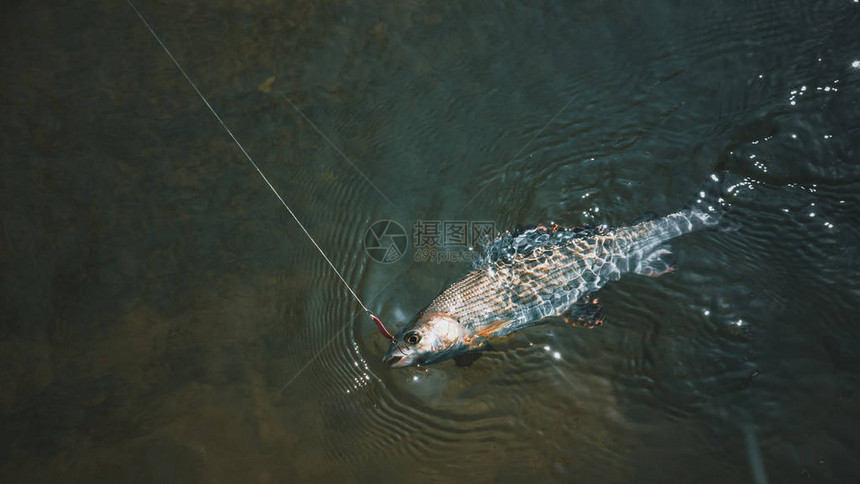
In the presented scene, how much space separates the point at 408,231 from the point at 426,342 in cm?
121

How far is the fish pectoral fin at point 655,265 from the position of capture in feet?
14.3

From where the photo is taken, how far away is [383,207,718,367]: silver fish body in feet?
13.5

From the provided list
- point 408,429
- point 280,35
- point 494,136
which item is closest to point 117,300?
point 408,429

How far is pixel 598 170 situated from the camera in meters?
4.92

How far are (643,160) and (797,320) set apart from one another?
1.87m

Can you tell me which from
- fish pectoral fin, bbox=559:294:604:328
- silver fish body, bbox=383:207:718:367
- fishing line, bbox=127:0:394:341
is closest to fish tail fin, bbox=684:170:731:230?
silver fish body, bbox=383:207:718:367

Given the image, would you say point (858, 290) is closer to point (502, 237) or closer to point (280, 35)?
point (502, 237)

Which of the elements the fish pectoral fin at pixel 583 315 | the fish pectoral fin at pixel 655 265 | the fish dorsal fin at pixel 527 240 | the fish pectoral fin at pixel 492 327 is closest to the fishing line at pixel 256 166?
the fish pectoral fin at pixel 492 327

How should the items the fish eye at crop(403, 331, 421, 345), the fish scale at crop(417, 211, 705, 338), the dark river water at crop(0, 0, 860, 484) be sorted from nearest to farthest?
the dark river water at crop(0, 0, 860, 484), the fish eye at crop(403, 331, 421, 345), the fish scale at crop(417, 211, 705, 338)

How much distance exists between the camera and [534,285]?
164 inches

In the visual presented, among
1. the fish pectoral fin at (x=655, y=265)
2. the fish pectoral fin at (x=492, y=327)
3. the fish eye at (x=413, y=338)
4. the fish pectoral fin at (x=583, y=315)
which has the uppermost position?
the fish pectoral fin at (x=655, y=265)

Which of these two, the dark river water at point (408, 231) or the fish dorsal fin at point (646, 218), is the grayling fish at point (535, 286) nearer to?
the fish dorsal fin at point (646, 218)

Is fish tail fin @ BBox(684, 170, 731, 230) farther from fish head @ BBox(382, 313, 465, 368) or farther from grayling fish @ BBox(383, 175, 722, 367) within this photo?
fish head @ BBox(382, 313, 465, 368)

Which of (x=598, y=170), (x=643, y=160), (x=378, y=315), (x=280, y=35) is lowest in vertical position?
(x=378, y=315)
